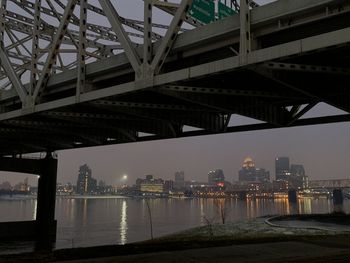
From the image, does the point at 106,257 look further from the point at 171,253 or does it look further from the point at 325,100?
the point at 325,100

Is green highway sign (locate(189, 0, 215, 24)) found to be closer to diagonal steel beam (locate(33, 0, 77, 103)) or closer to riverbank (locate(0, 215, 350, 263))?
diagonal steel beam (locate(33, 0, 77, 103))

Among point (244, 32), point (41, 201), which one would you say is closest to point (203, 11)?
point (244, 32)

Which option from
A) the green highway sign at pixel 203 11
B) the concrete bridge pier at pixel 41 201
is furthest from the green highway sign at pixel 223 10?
the concrete bridge pier at pixel 41 201

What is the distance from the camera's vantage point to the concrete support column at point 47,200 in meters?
49.8

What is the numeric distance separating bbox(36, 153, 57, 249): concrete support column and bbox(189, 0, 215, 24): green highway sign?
3897 cm

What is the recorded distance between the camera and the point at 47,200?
168 feet

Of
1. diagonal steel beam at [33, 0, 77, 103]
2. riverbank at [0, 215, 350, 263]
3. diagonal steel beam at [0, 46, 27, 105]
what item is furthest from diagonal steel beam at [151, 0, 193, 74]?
diagonal steel beam at [0, 46, 27, 105]

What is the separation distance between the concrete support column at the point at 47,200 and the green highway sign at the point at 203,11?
128ft

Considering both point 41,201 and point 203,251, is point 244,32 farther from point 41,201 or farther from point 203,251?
point 41,201

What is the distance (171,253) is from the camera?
14.5m

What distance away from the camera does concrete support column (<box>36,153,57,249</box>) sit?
49812 millimetres

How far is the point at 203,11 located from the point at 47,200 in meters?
40.8

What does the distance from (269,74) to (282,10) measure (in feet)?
7.05

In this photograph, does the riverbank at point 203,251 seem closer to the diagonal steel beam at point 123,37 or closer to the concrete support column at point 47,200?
the diagonal steel beam at point 123,37
